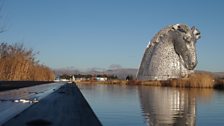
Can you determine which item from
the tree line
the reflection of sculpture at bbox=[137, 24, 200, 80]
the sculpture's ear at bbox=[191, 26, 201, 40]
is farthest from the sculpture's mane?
the tree line

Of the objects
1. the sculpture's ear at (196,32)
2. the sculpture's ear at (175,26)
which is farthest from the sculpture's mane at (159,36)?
the sculpture's ear at (196,32)

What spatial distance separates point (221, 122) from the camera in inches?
304

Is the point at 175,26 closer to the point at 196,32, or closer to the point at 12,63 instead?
the point at 196,32

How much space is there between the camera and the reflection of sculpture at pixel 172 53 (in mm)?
44500

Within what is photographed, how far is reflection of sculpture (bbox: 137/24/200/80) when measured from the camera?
44500 mm

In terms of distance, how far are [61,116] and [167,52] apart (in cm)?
4500

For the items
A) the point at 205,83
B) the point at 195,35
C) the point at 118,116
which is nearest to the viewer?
the point at 118,116

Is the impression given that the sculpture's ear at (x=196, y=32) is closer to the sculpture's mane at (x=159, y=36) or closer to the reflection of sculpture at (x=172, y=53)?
the reflection of sculpture at (x=172, y=53)

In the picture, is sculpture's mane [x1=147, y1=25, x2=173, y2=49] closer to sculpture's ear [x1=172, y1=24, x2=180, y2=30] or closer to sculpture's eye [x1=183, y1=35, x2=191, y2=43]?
sculpture's ear [x1=172, y1=24, x2=180, y2=30]

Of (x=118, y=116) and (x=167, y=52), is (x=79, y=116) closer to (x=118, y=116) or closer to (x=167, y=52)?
(x=118, y=116)

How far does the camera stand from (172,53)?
153 feet

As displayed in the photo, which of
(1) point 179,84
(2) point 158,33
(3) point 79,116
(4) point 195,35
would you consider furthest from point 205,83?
(3) point 79,116

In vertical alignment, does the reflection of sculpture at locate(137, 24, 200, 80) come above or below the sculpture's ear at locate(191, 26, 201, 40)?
below

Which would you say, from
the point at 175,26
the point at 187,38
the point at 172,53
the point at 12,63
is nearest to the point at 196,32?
the point at 187,38
